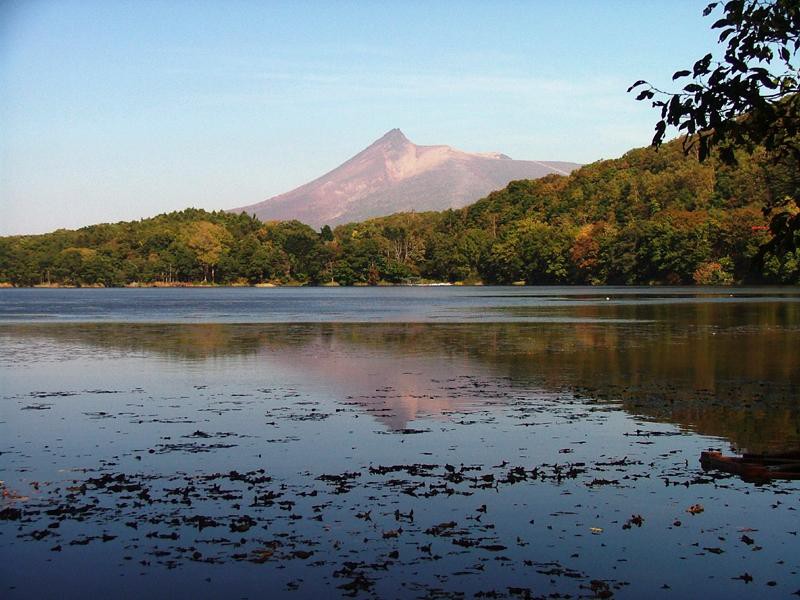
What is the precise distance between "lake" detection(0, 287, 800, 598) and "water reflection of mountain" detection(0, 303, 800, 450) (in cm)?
18

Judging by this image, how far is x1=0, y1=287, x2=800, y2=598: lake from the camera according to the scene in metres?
9.12

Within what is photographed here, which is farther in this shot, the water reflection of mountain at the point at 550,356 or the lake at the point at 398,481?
the water reflection of mountain at the point at 550,356

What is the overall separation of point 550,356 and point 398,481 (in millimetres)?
19593

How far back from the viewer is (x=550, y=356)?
31750mm

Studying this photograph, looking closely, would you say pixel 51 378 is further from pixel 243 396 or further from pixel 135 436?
pixel 135 436

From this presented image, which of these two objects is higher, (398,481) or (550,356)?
(398,481)

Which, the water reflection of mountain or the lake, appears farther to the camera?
the water reflection of mountain

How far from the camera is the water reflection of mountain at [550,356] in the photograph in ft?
A: 64.4

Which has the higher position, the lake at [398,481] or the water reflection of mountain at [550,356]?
the lake at [398,481]

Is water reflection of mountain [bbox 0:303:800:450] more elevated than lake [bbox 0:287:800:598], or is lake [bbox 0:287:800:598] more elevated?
lake [bbox 0:287:800:598]

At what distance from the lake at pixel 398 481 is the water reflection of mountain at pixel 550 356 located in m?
0.18

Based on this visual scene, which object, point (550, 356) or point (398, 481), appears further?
point (550, 356)

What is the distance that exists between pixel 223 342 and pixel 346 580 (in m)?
32.0

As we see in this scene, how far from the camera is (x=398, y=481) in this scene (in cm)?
1284
